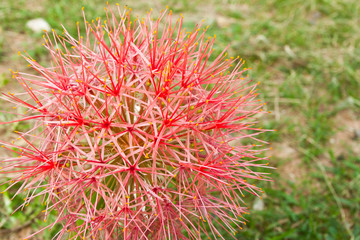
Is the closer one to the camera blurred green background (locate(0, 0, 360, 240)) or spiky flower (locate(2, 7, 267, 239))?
spiky flower (locate(2, 7, 267, 239))

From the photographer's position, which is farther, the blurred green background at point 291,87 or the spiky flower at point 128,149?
the blurred green background at point 291,87

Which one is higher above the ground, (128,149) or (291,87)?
(128,149)

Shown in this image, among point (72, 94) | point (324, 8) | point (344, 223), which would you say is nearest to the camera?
point (72, 94)

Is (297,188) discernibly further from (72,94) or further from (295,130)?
(72,94)

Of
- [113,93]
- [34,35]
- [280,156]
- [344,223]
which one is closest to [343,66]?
[280,156]

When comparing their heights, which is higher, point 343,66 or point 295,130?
point 343,66

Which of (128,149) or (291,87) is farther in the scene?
(291,87)

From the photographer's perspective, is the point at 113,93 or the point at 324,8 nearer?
the point at 113,93

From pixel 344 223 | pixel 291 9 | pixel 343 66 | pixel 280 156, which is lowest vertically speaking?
pixel 344 223
